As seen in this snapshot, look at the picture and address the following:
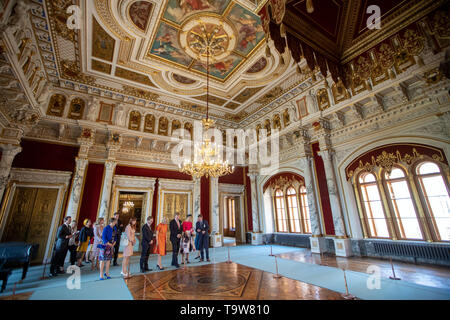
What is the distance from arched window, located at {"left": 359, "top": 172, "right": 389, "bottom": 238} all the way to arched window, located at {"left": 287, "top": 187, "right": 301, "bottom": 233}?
2.87 metres

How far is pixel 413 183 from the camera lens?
547cm

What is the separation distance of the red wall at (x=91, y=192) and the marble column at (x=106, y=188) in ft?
0.58

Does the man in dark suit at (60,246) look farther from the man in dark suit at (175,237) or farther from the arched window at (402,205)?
the arched window at (402,205)

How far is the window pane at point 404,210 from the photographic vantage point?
5438mm

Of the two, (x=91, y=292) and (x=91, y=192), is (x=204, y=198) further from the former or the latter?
(x=91, y=292)

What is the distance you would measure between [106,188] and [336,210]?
856 cm

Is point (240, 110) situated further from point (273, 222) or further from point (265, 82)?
point (273, 222)

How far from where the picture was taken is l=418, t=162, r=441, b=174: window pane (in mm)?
5160

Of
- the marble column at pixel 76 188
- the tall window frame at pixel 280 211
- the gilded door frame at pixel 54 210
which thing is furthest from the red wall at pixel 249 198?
the gilded door frame at pixel 54 210

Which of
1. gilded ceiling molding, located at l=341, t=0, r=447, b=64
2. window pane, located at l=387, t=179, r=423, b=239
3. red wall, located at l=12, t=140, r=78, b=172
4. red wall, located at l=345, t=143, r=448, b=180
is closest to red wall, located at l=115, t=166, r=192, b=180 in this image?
red wall, located at l=12, t=140, r=78, b=172

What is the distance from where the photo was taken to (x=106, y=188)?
24.1ft

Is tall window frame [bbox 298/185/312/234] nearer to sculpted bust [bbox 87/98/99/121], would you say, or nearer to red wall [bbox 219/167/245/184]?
red wall [bbox 219/167/245/184]

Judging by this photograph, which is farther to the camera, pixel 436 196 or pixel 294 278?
pixel 436 196

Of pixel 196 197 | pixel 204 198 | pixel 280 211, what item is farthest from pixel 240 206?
pixel 196 197
